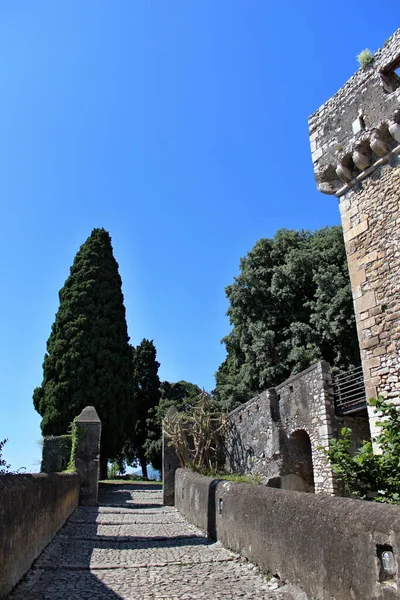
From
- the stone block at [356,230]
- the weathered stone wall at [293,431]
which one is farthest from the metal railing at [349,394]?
the stone block at [356,230]

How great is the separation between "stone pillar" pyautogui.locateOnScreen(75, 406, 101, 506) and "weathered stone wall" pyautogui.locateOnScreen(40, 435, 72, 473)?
0.76 meters

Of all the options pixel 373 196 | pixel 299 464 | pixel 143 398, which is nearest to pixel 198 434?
pixel 299 464

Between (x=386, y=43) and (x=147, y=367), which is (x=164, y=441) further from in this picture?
(x=147, y=367)

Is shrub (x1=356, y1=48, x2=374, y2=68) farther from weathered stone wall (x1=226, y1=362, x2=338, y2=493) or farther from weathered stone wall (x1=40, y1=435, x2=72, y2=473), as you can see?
weathered stone wall (x1=40, y1=435, x2=72, y2=473)

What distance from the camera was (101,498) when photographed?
17.6 m

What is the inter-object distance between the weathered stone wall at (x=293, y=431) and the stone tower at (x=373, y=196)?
15.5 feet

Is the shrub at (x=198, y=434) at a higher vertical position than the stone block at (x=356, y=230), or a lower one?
lower

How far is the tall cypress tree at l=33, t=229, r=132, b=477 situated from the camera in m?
24.4

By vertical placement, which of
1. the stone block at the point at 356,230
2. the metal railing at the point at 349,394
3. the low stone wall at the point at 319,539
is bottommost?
the low stone wall at the point at 319,539

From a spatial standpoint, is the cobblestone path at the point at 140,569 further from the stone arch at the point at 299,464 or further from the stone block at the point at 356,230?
the stone block at the point at 356,230

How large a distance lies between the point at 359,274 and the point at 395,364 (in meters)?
1.82

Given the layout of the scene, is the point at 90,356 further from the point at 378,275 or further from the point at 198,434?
the point at 378,275

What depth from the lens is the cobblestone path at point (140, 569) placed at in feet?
14.6

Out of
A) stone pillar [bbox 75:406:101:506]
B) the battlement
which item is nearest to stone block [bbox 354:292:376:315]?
the battlement
